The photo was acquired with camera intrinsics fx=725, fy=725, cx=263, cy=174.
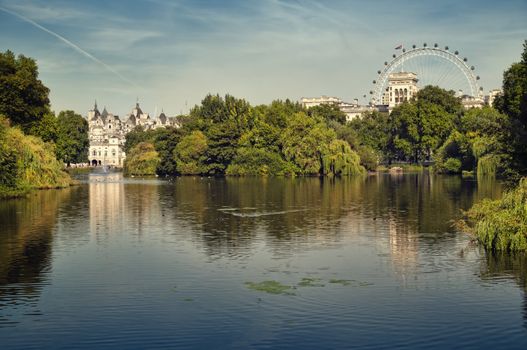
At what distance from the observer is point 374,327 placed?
61.7 feet

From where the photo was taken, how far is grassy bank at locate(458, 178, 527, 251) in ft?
91.6

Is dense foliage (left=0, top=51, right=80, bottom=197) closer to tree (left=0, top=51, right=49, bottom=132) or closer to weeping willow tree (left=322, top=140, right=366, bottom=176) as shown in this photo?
tree (left=0, top=51, right=49, bottom=132)

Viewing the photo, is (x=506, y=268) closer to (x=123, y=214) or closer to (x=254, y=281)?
(x=254, y=281)

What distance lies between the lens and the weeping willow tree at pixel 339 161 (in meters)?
110

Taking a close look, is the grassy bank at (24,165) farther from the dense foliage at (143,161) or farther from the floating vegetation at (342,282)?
the dense foliage at (143,161)

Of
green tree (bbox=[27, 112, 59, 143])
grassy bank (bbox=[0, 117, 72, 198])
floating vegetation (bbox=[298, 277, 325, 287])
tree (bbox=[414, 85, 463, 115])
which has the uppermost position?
tree (bbox=[414, 85, 463, 115])

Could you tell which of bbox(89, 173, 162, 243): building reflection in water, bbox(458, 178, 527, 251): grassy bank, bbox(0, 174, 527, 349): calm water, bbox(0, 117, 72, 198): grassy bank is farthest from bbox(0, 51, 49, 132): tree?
bbox(458, 178, 527, 251): grassy bank

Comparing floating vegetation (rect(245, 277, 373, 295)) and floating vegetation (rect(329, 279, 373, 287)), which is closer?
floating vegetation (rect(245, 277, 373, 295))

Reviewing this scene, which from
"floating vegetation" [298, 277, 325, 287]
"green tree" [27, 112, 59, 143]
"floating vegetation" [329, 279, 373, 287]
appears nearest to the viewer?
"floating vegetation" [298, 277, 325, 287]

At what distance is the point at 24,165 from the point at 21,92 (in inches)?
532

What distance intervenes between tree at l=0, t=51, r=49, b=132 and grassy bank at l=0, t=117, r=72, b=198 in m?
5.84

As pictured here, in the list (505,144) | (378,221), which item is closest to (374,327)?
(505,144)

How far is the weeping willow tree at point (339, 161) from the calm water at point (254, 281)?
64378mm

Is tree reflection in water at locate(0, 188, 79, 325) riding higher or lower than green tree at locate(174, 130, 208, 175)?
lower
